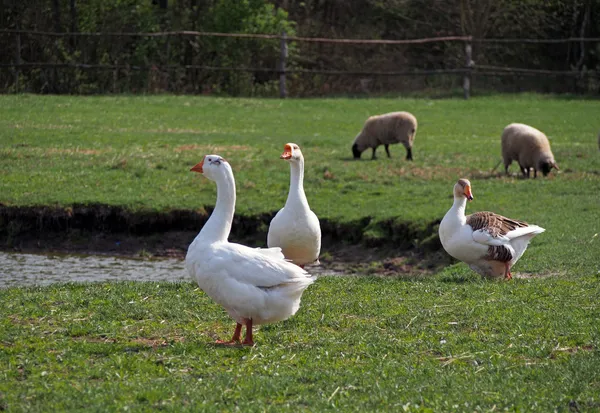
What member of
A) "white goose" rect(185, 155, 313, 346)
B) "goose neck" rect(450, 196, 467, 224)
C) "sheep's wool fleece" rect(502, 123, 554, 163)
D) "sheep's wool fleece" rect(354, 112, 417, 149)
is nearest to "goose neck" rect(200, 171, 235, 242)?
"white goose" rect(185, 155, 313, 346)

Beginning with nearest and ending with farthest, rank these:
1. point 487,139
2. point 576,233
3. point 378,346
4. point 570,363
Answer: point 570,363
point 378,346
point 576,233
point 487,139

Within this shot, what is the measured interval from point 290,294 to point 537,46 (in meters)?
37.9

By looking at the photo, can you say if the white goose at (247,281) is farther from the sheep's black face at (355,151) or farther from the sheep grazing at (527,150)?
the sheep's black face at (355,151)

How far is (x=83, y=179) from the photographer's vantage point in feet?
60.2

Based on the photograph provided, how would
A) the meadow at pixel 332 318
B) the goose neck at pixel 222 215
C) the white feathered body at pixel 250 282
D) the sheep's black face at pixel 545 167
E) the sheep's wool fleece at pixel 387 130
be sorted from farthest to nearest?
1. the sheep's wool fleece at pixel 387 130
2. the sheep's black face at pixel 545 167
3. the goose neck at pixel 222 215
4. the white feathered body at pixel 250 282
5. the meadow at pixel 332 318

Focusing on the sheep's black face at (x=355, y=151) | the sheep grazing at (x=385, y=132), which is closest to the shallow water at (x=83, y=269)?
the sheep's black face at (x=355, y=151)

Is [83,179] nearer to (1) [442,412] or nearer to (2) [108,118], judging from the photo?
(2) [108,118]

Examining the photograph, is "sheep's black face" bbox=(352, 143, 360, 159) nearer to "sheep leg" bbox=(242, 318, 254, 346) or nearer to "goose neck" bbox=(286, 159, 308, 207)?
"goose neck" bbox=(286, 159, 308, 207)

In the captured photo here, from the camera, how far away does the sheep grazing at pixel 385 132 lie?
23.1m

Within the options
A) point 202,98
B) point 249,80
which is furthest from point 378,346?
point 249,80

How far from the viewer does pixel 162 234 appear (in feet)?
54.0

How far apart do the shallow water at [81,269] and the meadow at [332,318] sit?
5.72 feet

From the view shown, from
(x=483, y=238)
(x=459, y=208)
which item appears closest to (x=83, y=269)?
(x=459, y=208)

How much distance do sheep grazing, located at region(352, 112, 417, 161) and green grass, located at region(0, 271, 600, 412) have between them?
13095 mm
